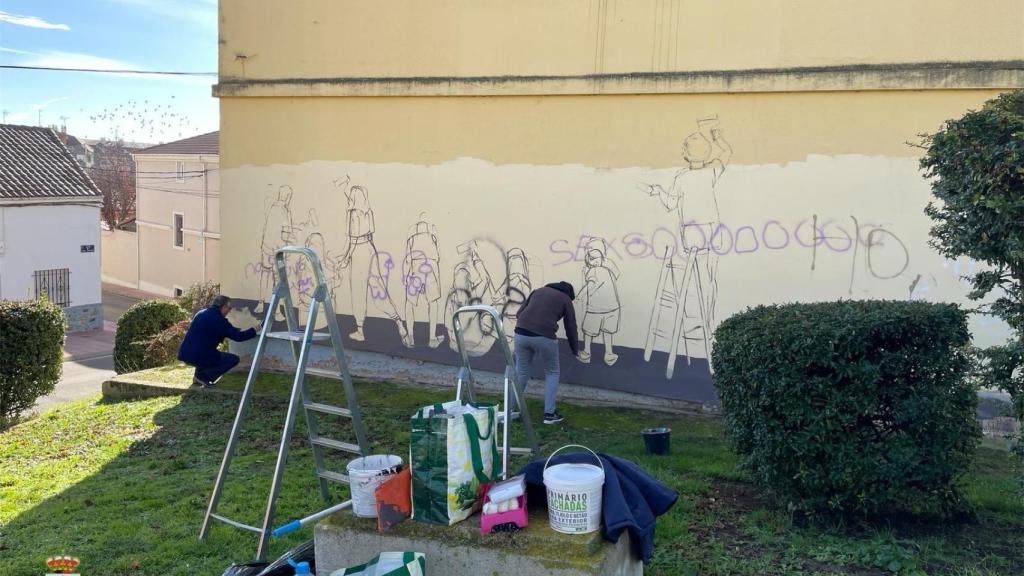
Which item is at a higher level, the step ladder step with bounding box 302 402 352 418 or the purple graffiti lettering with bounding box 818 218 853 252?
the purple graffiti lettering with bounding box 818 218 853 252

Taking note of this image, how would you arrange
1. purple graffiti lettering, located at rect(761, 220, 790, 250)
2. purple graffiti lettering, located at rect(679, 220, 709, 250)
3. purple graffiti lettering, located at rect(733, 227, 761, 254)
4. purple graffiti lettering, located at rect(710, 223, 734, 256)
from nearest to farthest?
purple graffiti lettering, located at rect(761, 220, 790, 250), purple graffiti lettering, located at rect(733, 227, 761, 254), purple graffiti lettering, located at rect(710, 223, 734, 256), purple graffiti lettering, located at rect(679, 220, 709, 250)

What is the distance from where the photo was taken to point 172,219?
1326 inches

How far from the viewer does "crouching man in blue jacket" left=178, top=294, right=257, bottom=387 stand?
1006 cm

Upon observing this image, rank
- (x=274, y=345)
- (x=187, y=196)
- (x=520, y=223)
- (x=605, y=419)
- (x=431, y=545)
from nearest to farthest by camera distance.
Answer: (x=431, y=545) < (x=605, y=419) < (x=520, y=223) < (x=274, y=345) < (x=187, y=196)

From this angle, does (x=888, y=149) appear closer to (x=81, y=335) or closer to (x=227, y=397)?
(x=227, y=397)

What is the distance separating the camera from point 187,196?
32.5 metres

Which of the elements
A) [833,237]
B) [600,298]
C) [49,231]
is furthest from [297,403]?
[49,231]

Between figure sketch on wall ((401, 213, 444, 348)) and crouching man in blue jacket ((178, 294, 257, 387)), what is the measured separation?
2.02 metres

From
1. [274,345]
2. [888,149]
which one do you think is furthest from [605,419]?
[274,345]

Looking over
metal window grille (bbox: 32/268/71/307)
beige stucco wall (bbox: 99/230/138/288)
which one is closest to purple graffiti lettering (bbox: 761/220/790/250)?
metal window grille (bbox: 32/268/71/307)

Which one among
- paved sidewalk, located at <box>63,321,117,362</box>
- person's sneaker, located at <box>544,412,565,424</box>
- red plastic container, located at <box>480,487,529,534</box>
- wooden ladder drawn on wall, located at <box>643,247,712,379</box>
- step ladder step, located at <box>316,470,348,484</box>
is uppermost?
wooden ladder drawn on wall, located at <box>643,247,712,379</box>

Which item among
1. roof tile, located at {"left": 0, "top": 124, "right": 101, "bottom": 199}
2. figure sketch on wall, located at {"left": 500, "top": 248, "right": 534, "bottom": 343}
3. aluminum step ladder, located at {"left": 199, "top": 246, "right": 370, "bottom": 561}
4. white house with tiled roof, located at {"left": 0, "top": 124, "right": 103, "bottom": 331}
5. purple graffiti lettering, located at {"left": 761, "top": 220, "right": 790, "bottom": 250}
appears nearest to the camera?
aluminum step ladder, located at {"left": 199, "top": 246, "right": 370, "bottom": 561}

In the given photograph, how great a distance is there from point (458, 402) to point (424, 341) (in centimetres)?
608

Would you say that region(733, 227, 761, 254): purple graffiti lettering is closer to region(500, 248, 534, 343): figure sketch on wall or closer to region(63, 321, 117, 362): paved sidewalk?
region(500, 248, 534, 343): figure sketch on wall
